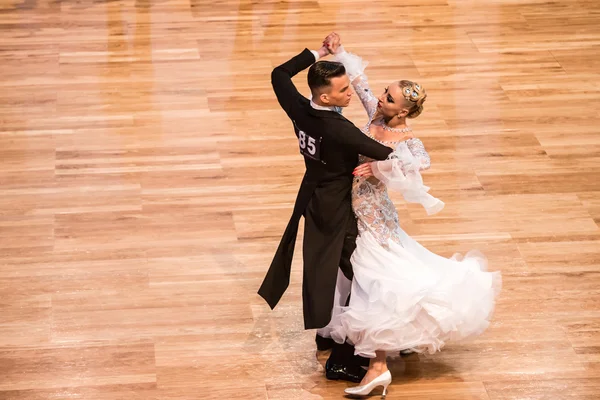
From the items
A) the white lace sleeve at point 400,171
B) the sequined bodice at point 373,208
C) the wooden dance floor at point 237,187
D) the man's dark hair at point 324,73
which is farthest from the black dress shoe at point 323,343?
the man's dark hair at point 324,73

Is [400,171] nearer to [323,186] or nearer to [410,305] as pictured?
[323,186]

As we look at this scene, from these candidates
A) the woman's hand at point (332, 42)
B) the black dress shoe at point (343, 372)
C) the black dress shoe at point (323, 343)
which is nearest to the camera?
the woman's hand at point (332, 42)

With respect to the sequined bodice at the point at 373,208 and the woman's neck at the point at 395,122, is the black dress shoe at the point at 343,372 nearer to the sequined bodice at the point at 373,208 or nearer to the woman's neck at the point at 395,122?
the sequined bodice at the point at 373,208

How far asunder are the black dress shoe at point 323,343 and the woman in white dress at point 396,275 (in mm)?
204

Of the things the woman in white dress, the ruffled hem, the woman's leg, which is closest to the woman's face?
the woman in white dress

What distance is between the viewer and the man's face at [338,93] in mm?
3668

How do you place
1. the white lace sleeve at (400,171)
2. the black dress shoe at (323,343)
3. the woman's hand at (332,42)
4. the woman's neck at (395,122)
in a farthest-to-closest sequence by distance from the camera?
the black dress shoe at (323,343) < the woman's hand at (332,42) < the woman's neck at (395,122) < the white lace sleeve at (400,171)

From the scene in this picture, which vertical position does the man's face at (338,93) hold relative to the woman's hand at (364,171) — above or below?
above

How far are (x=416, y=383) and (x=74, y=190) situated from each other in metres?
2.00

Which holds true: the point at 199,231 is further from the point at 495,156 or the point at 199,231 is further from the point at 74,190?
the point at 495,156

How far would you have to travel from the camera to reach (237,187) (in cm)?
524

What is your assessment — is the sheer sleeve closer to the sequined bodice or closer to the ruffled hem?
the sequined bodice

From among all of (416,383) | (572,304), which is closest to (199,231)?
(416,383)

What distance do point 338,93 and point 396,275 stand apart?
674 millimetres
